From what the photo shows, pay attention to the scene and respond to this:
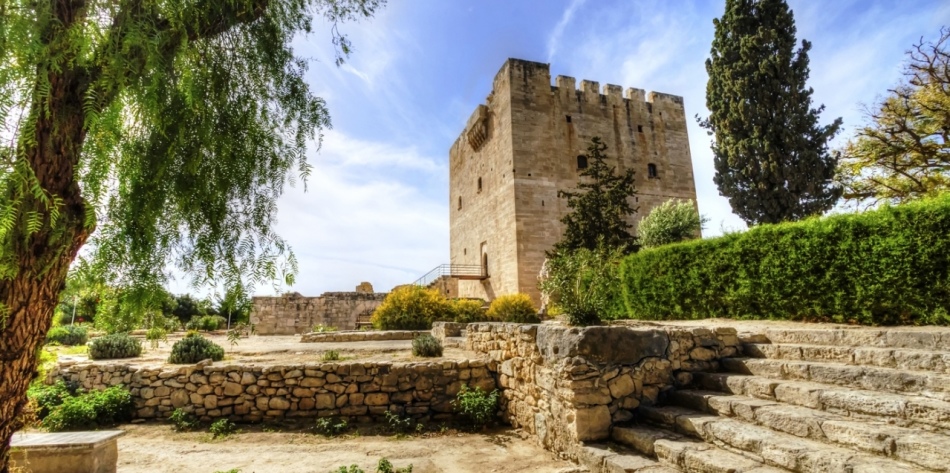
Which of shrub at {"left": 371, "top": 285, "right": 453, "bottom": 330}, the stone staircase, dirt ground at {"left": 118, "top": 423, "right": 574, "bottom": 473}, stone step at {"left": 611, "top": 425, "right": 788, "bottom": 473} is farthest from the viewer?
shrub at {"left": 371, "top": 285, "right": 453, "bottom": 330}

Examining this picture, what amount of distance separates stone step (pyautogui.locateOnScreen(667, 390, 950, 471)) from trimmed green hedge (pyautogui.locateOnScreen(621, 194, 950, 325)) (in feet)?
12.6

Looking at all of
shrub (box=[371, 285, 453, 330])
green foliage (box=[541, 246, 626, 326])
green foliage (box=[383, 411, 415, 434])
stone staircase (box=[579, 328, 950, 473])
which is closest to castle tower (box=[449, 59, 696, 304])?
green foliage (box=[541, 246, 626, 326])

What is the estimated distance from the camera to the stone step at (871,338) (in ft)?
12.4

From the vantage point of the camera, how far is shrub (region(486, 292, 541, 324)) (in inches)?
503

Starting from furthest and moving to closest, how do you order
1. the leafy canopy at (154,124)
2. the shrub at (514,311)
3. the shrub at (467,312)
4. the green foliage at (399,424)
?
the shrub at (467,312) < the shrub at (514,311) < the green foliage at (399,424) < the leafy canopy at (154,124)

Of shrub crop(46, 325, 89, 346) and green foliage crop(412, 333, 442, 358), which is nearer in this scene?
green foliage crop(412, 333, 442, 358)

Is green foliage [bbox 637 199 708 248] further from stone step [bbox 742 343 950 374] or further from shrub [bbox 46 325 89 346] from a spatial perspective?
shrub [bbox 46 325 89 346]

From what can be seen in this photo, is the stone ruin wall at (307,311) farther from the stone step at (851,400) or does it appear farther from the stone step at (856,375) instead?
the stone step at (851,400)

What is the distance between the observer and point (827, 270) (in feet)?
21.6

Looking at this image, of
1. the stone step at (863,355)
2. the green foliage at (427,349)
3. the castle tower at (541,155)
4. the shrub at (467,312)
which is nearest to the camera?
the stone step at (863,355)

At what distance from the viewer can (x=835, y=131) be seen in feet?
40.2

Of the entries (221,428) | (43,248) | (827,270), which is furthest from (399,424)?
(827,270)

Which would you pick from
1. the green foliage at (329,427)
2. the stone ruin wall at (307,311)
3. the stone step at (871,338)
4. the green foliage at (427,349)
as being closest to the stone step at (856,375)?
the stone step at (871,338)

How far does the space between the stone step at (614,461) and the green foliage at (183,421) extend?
516 cm
